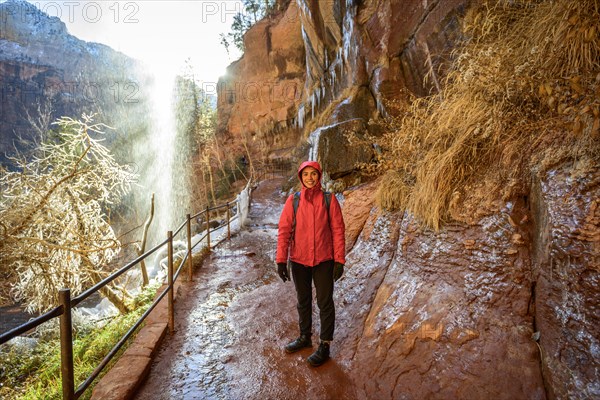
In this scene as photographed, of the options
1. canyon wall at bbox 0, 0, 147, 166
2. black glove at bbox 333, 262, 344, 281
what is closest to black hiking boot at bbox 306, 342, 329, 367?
black glove at bbox 333, 262, 344, 281

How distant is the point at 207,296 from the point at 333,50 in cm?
1397

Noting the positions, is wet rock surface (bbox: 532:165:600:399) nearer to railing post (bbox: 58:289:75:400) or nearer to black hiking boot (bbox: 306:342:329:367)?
black hiking boot (bbox: 306:342:329:367)

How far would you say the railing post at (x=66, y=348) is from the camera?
178cm

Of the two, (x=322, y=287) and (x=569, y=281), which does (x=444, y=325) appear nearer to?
(x=569, y=281)

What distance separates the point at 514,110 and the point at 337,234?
2.07 metres

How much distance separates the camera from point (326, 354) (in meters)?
2.75

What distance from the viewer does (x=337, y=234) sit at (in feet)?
8.99

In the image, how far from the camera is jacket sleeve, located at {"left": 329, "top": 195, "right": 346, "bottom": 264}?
2.71 m

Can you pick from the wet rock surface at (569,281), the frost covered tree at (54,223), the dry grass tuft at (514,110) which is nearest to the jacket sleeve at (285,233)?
the dry grass tuft at (514,110)

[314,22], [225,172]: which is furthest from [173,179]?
[314,22]

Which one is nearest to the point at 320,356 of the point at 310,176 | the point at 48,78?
the point at 310,176

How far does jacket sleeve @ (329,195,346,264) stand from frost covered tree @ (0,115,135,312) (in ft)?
18.9

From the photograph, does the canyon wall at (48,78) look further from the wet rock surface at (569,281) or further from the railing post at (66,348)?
the wet rock surface at (569,281)

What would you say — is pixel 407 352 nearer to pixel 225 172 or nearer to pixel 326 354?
pixel 326 354
